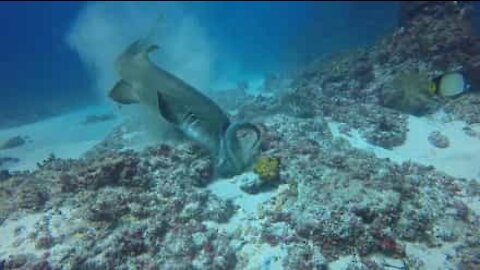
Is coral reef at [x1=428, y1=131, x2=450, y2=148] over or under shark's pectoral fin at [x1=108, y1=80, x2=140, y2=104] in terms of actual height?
under

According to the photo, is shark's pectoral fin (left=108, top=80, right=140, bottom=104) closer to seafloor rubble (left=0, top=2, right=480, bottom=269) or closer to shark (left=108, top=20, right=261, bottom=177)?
shark (left=108, top=20, right=261, bottom=177)

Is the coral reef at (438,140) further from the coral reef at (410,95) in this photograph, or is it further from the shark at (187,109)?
the shark at (187,109)

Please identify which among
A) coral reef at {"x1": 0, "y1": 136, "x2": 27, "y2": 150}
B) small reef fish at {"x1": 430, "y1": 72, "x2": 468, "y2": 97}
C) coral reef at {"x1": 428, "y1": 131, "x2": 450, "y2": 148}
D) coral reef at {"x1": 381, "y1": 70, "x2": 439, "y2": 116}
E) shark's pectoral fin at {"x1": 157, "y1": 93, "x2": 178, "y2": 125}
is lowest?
coral reef at {"x1": 428, "y1": 131, "x2": 450, "y2": 148}

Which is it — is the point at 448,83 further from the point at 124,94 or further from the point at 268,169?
the point at 124,94

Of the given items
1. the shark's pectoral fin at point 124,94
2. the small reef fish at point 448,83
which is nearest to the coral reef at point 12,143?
the shark's pectoral fin at point 124,94

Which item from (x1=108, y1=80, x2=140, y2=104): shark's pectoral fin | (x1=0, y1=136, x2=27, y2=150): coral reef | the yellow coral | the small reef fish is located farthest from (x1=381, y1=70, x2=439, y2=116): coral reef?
(x1=0, y1=136, x2=27, y2=150): coral reef

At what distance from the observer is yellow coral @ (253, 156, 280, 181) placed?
7.80 metres

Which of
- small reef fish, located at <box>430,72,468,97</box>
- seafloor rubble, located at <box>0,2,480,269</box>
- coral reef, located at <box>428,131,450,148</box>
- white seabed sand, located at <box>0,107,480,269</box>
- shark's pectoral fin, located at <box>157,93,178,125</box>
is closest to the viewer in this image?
seafloor rubble, located at <box>0,2,480,269</box>

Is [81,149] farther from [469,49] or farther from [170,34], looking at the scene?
[170,34]

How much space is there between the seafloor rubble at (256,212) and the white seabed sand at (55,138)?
9.59 ft

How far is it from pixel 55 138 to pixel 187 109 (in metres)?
11.0

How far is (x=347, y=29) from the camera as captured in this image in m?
33.9

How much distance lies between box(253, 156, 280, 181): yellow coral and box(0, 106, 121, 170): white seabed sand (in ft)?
21.5

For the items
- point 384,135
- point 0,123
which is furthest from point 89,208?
point 0,123
